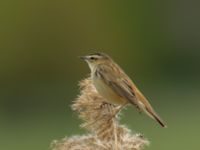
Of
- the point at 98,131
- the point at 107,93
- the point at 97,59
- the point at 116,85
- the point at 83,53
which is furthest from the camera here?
the point at 83,53

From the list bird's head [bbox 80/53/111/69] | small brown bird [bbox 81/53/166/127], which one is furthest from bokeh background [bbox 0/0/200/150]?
small brown bird [bbox 81/53/166/127]

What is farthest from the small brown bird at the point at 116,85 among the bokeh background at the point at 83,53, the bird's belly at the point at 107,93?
the bokeh background at the point at 83,53

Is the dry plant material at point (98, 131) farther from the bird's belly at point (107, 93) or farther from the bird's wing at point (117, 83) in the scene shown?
the bird's wing at point (117, 83)

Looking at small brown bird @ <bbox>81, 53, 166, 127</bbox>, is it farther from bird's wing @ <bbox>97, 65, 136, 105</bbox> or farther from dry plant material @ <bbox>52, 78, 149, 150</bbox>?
dry plant material @ <bbox>52, 78, 149, 150</bbox>

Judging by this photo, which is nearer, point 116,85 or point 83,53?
point 116,85

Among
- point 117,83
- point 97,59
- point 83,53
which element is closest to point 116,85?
point 117,83

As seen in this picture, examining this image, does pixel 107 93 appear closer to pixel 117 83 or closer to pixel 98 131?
pixel 117 83
